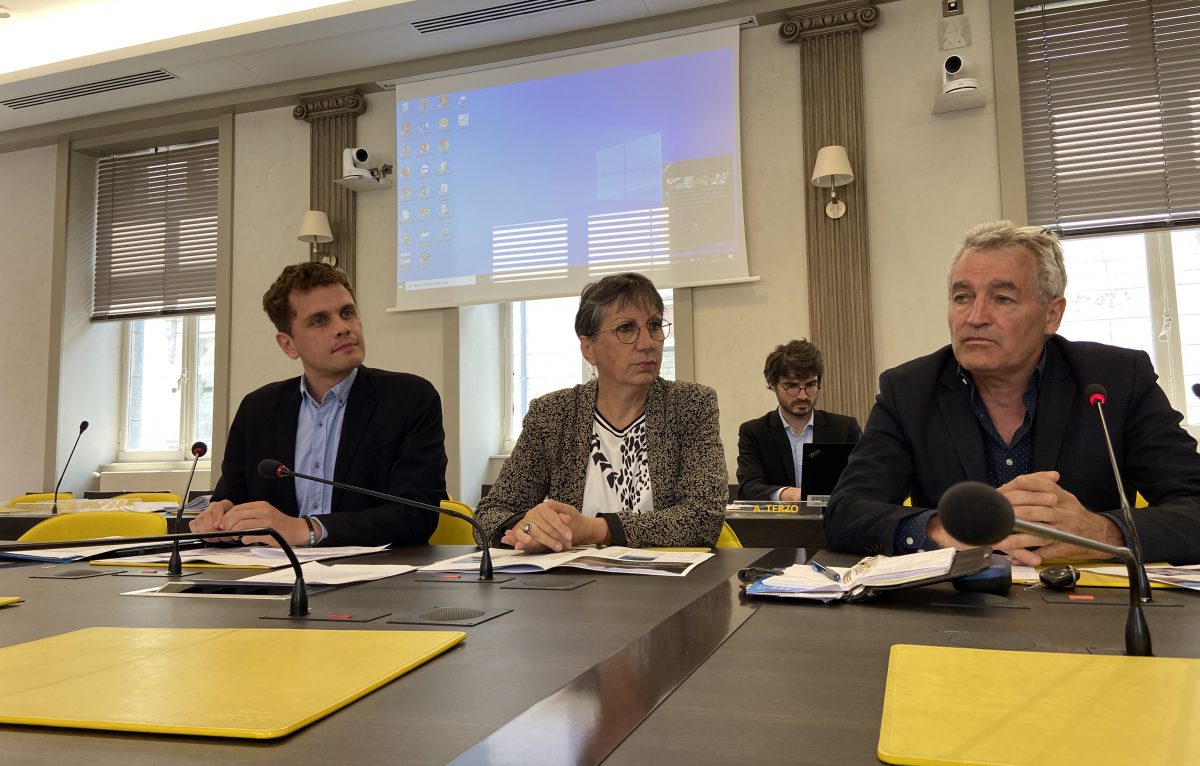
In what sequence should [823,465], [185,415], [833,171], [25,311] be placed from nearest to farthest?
1. [823,465]
2. [833,171]
3. [185,415]
4. [25,311]

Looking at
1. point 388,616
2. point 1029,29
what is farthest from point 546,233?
point 388,616

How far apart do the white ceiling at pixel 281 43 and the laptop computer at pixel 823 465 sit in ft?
9.51

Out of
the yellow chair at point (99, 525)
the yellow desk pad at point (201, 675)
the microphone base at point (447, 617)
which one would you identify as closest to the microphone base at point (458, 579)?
the microphone base at point (447, 617)

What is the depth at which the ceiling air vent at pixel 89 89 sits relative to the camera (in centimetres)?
566

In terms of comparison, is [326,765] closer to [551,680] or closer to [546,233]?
[551,680]

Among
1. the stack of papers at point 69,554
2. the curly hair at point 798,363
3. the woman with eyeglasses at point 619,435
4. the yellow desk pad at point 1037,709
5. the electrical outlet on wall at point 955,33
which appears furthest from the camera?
the electrical outlet on wall at point 955,33

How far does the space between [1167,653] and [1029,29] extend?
4.75m

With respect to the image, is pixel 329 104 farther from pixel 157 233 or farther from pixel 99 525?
pixel 99 525

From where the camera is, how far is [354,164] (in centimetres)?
550

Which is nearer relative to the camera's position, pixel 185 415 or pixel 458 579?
pixel 458 579

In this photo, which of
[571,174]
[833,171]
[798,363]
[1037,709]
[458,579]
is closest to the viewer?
[1037,709]

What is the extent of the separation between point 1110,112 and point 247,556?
4702mm

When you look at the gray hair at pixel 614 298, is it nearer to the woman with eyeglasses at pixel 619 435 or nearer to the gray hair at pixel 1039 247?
the woman with eyeglasses at pixel 619 435

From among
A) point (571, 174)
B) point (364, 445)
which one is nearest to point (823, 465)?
point (364, 445)
